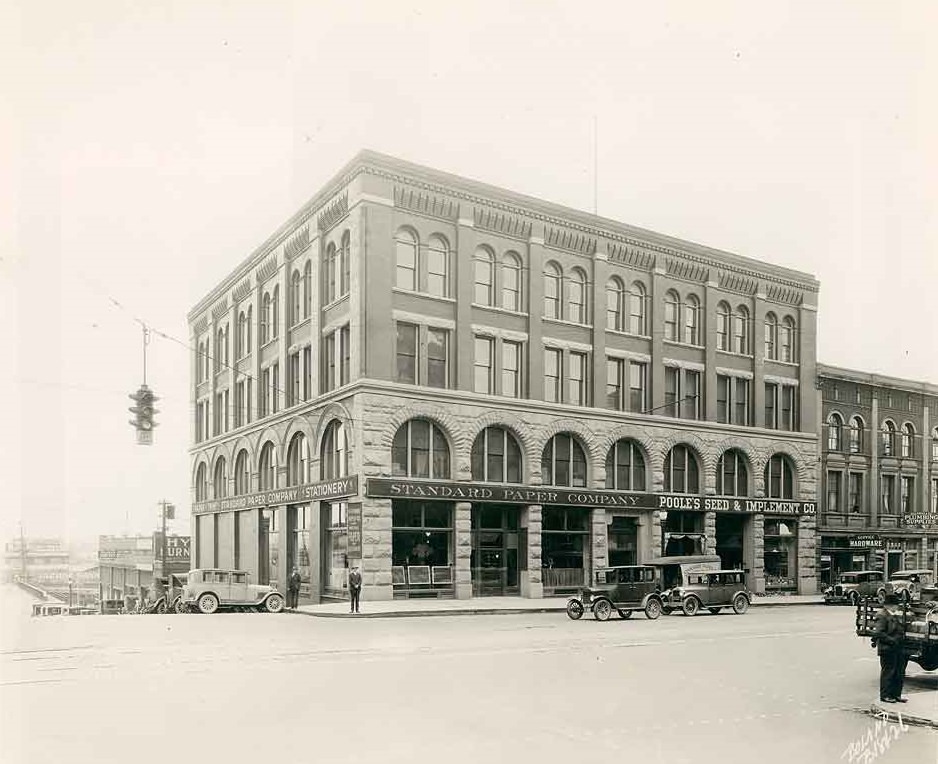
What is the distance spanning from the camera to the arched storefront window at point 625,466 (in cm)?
3962

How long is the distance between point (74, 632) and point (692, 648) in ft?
45.2

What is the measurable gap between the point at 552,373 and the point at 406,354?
706cm

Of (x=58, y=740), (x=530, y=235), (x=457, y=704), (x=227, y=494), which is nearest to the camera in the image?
(x=58, y=740)

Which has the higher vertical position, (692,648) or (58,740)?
(58,740)

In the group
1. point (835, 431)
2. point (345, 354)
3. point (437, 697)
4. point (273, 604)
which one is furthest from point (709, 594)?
point (437, 697)

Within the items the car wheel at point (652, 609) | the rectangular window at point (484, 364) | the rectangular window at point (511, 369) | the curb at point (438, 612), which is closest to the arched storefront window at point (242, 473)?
the curb at point (438, 612)

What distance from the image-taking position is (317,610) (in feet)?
99.0

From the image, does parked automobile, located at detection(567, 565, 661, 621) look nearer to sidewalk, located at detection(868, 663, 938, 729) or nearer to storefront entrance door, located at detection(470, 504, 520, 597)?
storefront entrance door, located at detection(470, 504, 520, 597)

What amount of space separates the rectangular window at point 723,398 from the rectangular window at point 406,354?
1631 cm

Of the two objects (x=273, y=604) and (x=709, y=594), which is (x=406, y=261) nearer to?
(x=273, y=604)

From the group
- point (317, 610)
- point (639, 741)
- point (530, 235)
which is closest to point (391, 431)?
point (317, 610)

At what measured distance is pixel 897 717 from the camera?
11688mm

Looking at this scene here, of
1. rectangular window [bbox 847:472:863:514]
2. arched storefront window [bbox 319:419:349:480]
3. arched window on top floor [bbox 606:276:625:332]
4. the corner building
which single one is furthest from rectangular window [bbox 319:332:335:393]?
rectangular window [bbox 847:472:863:514]

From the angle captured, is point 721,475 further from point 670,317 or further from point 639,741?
point 639,741
